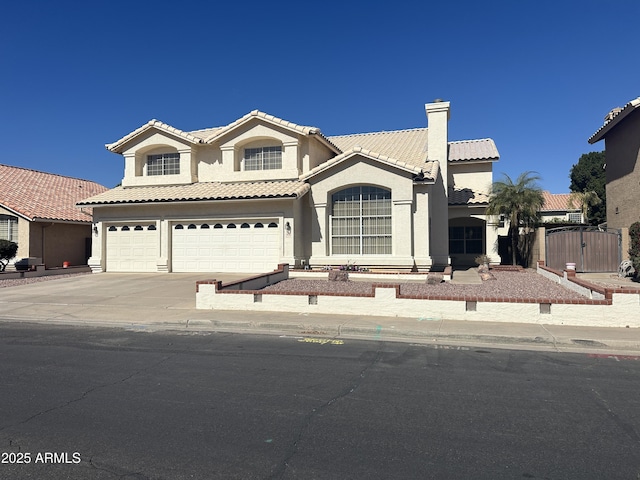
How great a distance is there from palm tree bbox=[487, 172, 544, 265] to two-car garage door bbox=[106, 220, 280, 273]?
11.1 m

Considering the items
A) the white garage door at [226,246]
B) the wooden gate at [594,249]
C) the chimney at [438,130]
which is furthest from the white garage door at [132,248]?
the wooden gate at [594,249]

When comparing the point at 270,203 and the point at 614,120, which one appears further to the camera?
the point at 614,120

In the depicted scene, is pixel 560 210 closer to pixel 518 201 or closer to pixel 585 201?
pixel 585 201

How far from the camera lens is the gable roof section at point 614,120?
1914 cm

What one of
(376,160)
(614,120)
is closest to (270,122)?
(376,160)

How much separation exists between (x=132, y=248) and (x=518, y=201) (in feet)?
61.5

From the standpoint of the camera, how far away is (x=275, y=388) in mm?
5848

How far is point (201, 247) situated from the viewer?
802 inches

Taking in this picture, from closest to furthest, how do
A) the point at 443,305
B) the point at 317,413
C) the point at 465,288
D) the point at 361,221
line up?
the point at 317,413
the point at 443,305
the point at 465,288
the point at 361,221

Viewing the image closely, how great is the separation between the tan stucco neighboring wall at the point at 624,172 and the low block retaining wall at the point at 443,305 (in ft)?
37.9

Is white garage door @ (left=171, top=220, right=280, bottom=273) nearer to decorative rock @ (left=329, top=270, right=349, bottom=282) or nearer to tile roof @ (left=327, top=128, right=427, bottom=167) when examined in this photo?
decorative rock @ (left=329, top=270, right=349, bottom=282)

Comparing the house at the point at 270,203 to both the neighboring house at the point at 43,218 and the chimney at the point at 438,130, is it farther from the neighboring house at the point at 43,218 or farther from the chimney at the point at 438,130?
the neighboring house at the point at 43,218

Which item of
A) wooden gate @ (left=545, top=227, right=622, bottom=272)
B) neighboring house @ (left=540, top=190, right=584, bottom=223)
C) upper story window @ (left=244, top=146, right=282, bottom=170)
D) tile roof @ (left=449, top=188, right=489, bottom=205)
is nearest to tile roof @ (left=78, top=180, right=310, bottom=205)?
upper story window @ (left=244, top=146, right=282, bottom=170)

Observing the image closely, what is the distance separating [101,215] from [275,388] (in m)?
18.8
